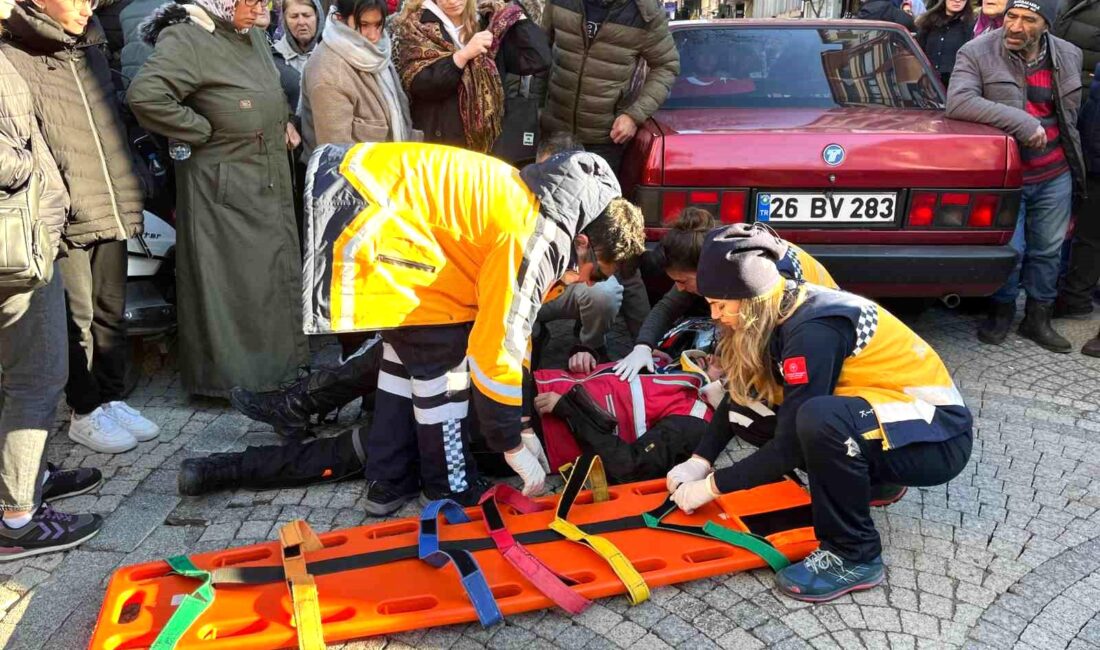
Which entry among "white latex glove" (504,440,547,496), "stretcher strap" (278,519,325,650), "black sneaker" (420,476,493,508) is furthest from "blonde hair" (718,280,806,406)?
"stretcher strap" (278,519,325,650)

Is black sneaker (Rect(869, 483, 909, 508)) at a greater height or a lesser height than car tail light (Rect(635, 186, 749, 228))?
lesser

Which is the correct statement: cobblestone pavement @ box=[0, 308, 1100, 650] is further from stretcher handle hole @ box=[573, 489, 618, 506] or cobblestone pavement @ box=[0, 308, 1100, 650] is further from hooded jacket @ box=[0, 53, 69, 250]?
hooded jacket @ box=[0, 53, 69, 250]

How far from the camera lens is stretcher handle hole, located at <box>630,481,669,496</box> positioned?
10.6ft

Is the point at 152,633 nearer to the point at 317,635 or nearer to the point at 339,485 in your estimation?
the point at 317,635

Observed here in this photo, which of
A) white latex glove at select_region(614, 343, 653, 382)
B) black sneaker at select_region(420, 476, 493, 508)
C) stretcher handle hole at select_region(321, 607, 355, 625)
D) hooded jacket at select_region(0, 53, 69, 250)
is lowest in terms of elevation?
black sneaker at select_region(420, 476, 493, 508)

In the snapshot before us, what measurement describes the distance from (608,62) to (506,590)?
10.0ft

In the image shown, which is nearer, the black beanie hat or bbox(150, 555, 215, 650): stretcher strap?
bbox(150, 555, 215, 650): stretcher strap

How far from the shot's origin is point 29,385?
2.91 metres

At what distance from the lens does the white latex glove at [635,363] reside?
12.0ft

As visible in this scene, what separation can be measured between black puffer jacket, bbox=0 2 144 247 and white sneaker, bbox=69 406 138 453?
0.74 metres

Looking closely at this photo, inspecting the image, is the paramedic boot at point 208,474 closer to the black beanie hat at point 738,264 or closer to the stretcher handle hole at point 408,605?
the stretcher handle hole at point 408,605

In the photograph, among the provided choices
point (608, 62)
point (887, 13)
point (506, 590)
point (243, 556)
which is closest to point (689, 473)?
point (506, 590)

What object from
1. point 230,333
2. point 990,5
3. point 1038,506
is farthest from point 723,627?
point 990,5

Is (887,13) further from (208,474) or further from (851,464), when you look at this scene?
(208,474)
